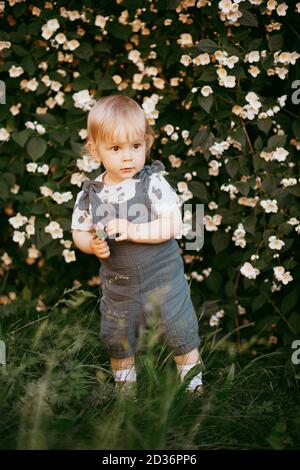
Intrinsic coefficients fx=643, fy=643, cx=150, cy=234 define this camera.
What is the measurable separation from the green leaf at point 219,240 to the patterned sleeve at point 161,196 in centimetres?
63

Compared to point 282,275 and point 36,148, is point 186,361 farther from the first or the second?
point 36,148

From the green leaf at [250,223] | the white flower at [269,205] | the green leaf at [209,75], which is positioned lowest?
the green leaf at [250,223]

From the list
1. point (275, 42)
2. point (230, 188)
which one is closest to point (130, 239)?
point (230, 188)

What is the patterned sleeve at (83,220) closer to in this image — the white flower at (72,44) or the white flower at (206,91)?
the white flower at (206,91)

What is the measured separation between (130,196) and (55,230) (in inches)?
28.6

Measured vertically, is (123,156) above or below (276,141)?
above

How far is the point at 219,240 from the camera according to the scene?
3031 millimetres

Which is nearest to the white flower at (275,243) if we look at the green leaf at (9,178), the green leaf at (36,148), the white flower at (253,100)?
the white flower at (253,100)

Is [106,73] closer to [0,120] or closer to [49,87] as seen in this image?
[49,87]

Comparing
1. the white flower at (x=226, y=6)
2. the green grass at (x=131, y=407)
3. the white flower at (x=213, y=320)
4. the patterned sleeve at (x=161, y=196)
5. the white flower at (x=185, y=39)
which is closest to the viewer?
the green grass at (x=131, y=407)

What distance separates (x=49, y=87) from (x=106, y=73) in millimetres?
292

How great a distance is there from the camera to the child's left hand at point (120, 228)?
226 centimetres

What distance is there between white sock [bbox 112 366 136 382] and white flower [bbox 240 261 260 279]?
2.24 ft
